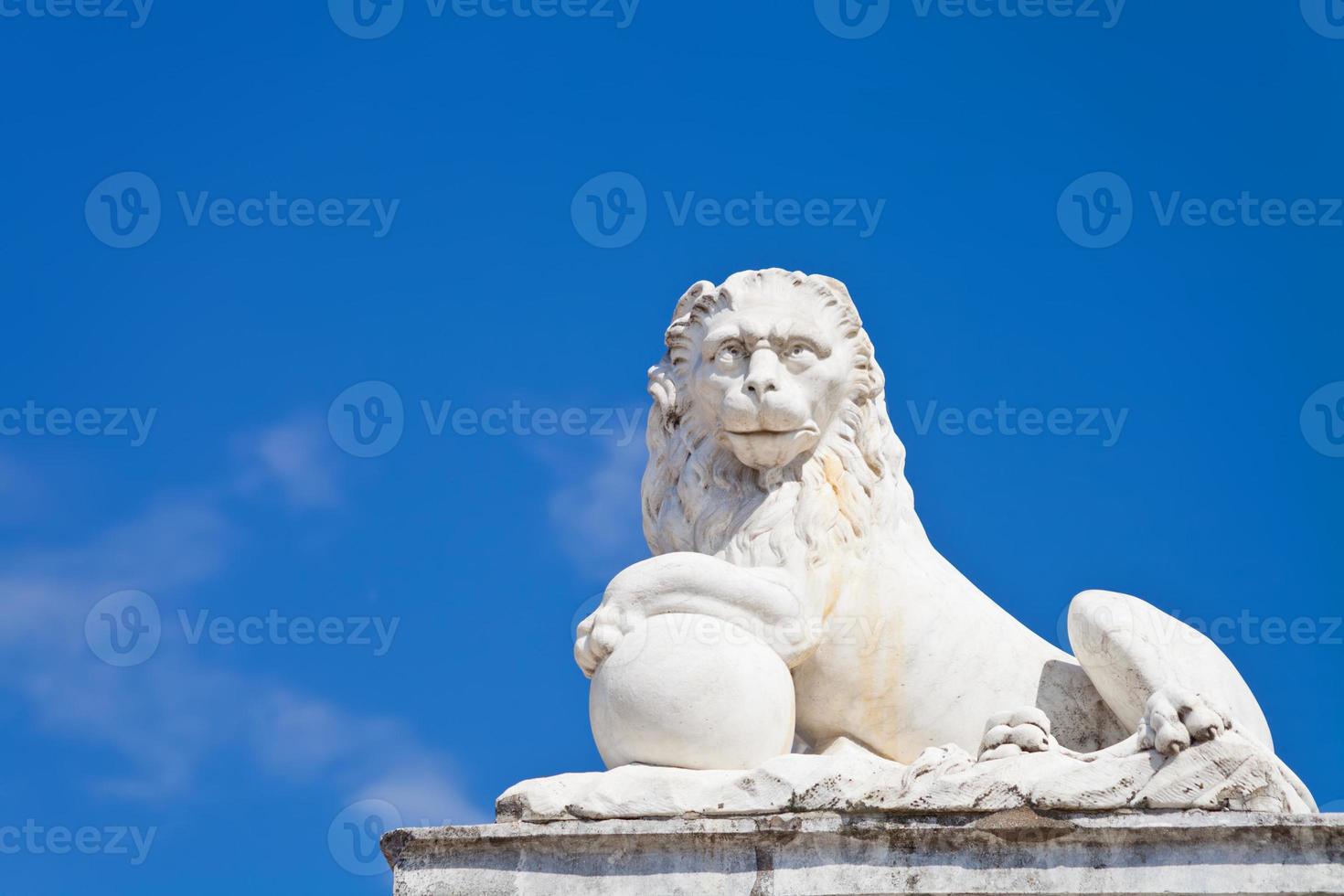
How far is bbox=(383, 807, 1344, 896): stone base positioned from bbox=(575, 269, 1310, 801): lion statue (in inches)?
30.7

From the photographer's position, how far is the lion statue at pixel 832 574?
7.36 m

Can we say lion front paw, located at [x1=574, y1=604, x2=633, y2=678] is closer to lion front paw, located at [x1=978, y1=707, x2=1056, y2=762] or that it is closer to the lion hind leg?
lion front paw, located at [x1=978, y1=707, x2=1056, y2=762]

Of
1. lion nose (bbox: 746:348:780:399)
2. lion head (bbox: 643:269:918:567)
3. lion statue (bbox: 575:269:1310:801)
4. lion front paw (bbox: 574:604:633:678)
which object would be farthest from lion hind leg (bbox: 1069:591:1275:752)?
lion front paw (bbox: 574:604:633:678)

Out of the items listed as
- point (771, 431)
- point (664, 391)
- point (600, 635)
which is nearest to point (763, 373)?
point (771, 431)

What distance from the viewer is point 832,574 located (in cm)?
770

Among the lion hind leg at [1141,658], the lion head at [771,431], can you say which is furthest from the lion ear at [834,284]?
the lion hind leg at [1141,658]

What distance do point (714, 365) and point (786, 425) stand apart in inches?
16.0

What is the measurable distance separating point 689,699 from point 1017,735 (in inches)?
46.4

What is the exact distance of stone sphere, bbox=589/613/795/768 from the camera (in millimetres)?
6953

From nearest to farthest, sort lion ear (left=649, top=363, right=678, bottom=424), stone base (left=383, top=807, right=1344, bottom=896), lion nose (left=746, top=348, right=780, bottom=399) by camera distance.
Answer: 1. stone base (left=383, top=807, right=1344, bottom=896)
2. lion nose (left=746, top=348, right=780, bottom=399)
3. lion ear (left=649, top=363, right=678, bottom=424)

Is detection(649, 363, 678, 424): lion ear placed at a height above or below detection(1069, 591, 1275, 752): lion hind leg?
above

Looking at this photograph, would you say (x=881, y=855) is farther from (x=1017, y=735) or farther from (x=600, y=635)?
(x=600, y=635)

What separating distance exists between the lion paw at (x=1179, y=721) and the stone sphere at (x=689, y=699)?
1.38 meters

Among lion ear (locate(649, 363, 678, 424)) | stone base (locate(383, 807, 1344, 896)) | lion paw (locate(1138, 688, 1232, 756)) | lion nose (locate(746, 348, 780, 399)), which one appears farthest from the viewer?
lion ear (locate(649, 363, 678, 424))
